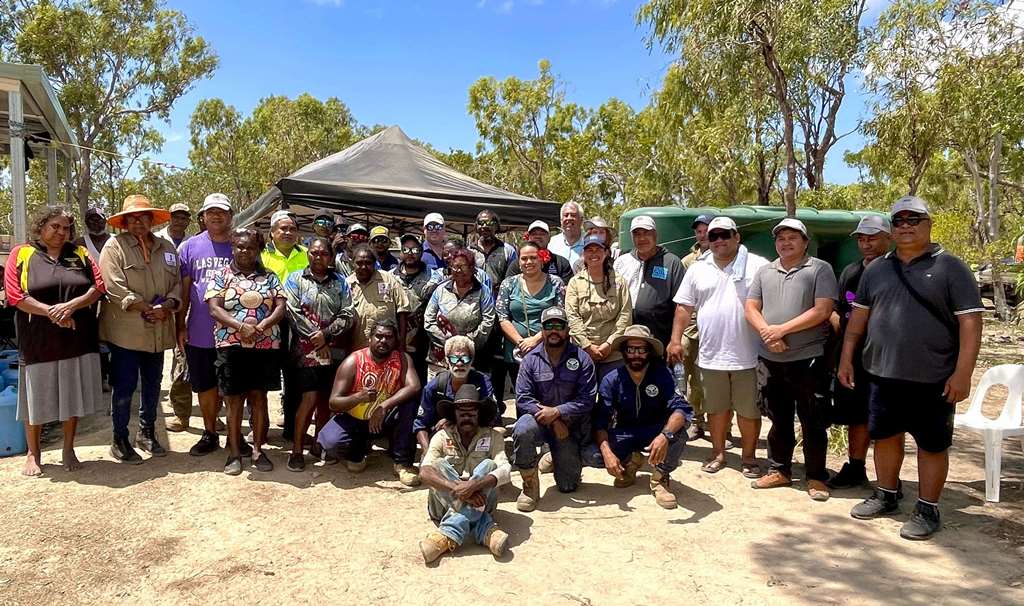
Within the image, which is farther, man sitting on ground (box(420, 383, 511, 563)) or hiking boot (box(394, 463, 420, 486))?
hiking boot (box(394, 463, 420, 486))

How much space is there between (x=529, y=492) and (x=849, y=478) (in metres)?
2.13

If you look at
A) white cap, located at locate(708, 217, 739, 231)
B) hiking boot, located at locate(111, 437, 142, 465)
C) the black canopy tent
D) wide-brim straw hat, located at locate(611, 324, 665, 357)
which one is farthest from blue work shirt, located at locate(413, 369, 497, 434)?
the black canopy tent

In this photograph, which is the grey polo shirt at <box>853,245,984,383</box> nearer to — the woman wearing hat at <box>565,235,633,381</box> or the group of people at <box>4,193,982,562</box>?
the group of people at <box>4,193,982,562</box>

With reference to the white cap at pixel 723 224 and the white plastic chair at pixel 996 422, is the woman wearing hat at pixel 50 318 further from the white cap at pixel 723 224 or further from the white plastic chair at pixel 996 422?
the white plastic chair at pixel 996 422

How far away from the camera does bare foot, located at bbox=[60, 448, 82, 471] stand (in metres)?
4.25

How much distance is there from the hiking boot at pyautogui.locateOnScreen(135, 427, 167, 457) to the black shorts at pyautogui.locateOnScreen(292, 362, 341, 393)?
1135 mm

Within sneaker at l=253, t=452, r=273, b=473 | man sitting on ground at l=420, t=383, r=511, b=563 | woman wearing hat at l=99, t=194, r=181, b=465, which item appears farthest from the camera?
sneaker at l=253, t=452, r=273, b=473

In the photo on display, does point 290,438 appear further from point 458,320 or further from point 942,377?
point 942,377

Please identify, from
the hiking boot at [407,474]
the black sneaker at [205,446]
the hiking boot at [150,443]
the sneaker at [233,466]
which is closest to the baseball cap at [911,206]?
the hiking boot at [407,474]

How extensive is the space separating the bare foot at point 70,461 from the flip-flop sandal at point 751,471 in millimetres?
4515

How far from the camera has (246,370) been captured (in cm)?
422

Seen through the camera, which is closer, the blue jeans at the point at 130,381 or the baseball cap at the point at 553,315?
the baseball cap at the point at 553,315

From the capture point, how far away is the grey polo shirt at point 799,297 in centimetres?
393

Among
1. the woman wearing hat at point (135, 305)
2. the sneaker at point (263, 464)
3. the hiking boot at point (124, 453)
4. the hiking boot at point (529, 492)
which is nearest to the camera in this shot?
the hiking boot at point (529, 492)
